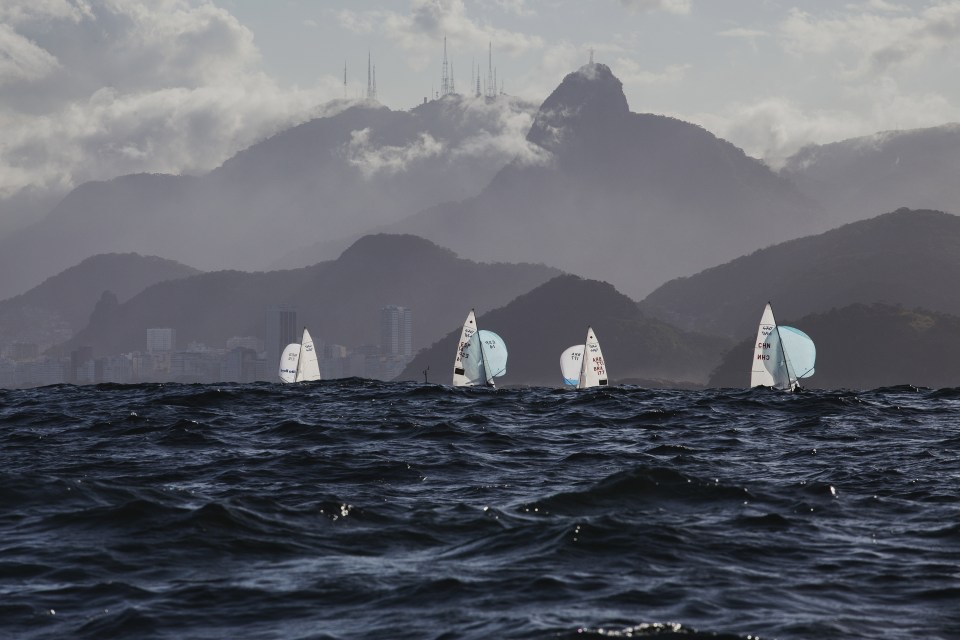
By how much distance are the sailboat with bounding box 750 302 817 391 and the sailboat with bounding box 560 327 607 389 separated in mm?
21393

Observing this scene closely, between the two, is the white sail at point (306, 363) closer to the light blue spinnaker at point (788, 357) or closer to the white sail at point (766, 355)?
the white sail at point (766, 355)

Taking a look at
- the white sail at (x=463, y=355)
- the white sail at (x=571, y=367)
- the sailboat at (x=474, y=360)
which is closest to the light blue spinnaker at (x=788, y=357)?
the sailboat at (x=474, y=360)

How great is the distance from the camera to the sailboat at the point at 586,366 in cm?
12812

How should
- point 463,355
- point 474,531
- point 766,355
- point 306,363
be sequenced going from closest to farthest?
point 474,531 → point 766,355 → point 463,355 → point 306,363

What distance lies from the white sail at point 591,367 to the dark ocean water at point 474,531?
3267 inches

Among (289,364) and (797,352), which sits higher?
(289,364)

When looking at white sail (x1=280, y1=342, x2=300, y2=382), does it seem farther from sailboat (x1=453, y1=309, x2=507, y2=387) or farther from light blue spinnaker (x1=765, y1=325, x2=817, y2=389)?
light blue spinnaker (x1=765, y1=325, x2=817, y2=389)

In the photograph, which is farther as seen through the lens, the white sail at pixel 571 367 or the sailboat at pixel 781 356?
the white sail at pixel 571 367

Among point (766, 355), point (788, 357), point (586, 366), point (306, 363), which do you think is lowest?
point (586, 366)

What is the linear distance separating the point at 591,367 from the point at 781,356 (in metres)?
28.1

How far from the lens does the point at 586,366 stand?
12825 cm

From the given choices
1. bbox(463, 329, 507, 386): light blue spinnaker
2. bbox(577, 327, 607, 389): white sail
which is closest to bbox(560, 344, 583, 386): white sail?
bbox(577, 327, 607, 389): white sail

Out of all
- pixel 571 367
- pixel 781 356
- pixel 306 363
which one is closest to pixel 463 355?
pixel 571 367

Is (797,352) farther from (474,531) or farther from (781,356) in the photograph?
(474,531)
